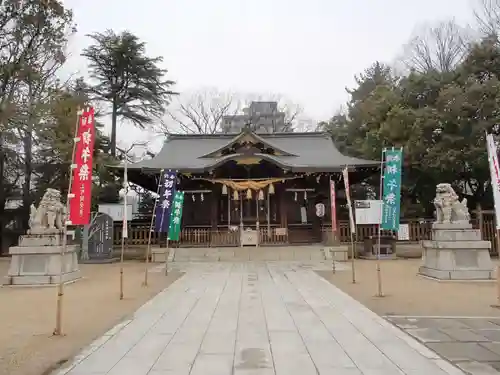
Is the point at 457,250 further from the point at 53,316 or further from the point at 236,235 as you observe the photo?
the point at 236,235

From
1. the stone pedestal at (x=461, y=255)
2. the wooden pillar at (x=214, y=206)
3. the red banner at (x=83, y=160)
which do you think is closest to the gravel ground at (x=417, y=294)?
the stone pedestal at (x=461, y=255)

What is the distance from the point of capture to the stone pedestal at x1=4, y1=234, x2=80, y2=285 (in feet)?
38.0

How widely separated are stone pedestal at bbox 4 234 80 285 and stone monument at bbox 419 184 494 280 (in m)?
9.96

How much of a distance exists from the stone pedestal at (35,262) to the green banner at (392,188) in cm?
911

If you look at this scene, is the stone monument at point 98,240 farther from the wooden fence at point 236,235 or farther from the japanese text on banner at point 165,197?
the japanese text on banner at point 165,197

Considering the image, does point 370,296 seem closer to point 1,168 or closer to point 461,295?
point 461,295

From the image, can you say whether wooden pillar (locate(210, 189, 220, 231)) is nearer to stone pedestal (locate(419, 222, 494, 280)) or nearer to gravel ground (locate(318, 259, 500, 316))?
gravel ground (locate(318, 259, 500, 316))

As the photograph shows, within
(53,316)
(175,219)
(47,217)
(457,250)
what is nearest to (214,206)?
(175,219)

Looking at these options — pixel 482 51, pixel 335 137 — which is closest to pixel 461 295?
pixel 482 51

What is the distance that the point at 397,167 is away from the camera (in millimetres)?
12562

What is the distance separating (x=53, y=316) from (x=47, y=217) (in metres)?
5.68

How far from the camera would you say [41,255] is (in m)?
11.8

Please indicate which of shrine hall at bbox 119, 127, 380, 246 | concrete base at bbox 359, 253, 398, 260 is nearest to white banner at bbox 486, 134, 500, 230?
concrete base at bbox 359, 253, 398, 260

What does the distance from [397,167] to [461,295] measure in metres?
4.36
